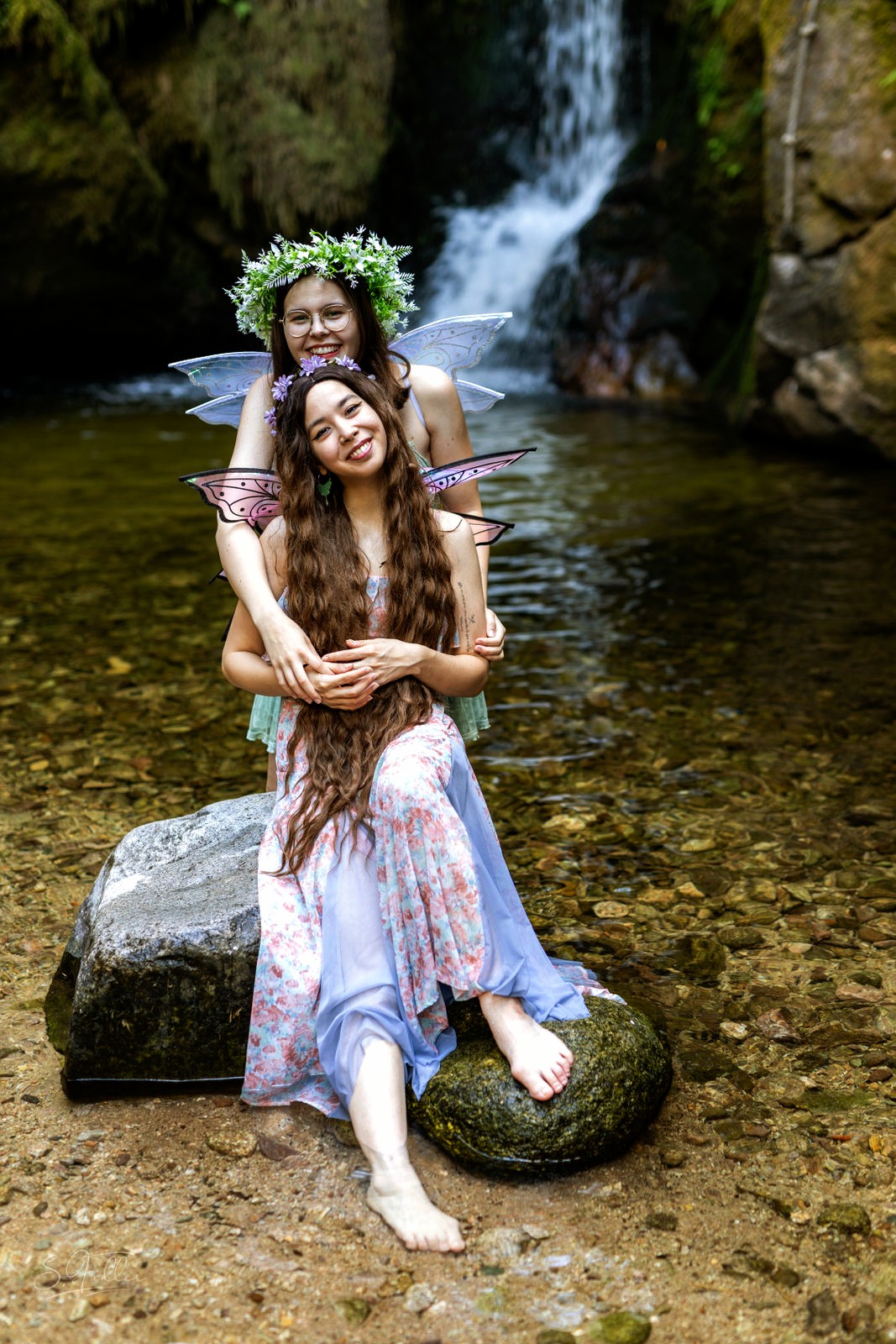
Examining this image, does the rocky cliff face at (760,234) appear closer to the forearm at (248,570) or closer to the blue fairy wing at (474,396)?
the blue fairy wing at (474,396)

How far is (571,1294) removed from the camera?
208 centimetres

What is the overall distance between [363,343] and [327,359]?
208mm

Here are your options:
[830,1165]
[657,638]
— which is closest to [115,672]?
[657,638]

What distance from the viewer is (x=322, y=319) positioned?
3.05 m

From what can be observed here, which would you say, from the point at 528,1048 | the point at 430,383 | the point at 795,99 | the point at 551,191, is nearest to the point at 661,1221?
the point at 528,1048

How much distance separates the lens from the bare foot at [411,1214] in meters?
2.18

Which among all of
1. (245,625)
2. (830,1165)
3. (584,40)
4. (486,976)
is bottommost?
(830,1165)

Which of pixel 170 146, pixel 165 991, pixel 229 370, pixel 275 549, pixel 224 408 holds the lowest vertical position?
pixel 165 991

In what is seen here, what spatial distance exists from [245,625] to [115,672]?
2552 millimetres

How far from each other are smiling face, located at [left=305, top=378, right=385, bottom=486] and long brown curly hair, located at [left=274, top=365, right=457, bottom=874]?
0.03 metres

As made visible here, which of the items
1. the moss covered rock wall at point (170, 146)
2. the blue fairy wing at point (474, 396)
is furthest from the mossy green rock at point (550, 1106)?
the moss covered rock wall at point (170, 146)

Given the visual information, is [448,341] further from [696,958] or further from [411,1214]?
[411,1214]

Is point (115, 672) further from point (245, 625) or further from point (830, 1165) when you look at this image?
point (830, 1165)

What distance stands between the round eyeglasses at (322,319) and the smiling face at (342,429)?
356 mm
